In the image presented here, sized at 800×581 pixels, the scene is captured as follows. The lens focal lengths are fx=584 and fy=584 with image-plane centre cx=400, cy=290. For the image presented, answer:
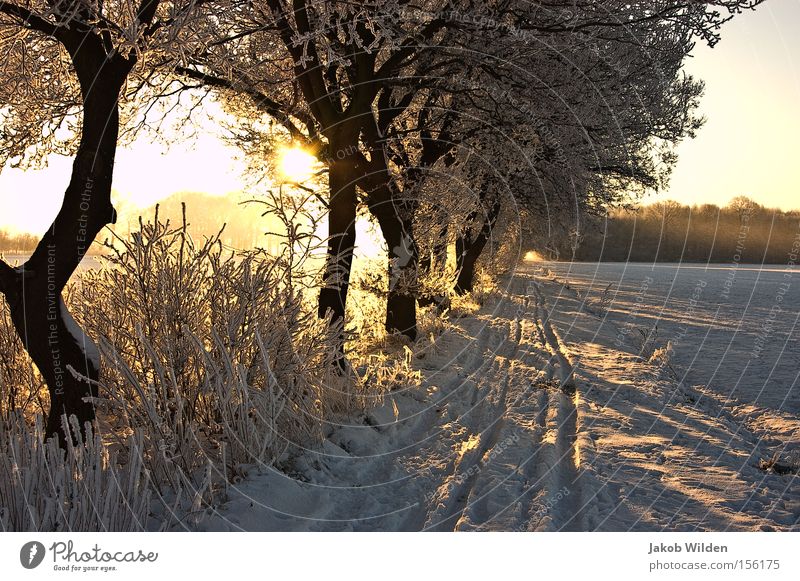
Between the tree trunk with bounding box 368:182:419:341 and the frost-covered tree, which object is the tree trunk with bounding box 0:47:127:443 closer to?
the frost-covered tree

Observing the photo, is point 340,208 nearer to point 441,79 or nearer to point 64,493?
point 441,79

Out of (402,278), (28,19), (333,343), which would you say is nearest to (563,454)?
(333,343)

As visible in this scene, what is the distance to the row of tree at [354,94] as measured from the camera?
590cm

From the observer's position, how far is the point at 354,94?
9.88 meters

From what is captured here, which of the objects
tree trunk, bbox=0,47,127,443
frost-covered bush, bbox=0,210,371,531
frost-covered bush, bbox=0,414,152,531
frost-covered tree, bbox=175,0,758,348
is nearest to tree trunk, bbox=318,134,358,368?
frost-covered tree, bbox=175,0,758,348

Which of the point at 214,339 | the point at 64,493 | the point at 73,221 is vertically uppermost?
the point at 73,221

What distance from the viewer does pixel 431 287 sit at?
1341 centimetres

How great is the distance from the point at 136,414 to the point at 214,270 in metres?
1.50

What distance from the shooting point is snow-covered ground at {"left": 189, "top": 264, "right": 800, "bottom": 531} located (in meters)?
4.38

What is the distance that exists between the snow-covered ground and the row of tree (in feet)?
5.26

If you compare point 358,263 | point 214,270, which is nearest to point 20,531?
point 214,270

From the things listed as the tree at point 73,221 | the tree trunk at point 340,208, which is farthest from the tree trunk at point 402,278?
the tree at point 73,221

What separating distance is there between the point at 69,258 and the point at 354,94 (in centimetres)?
559
